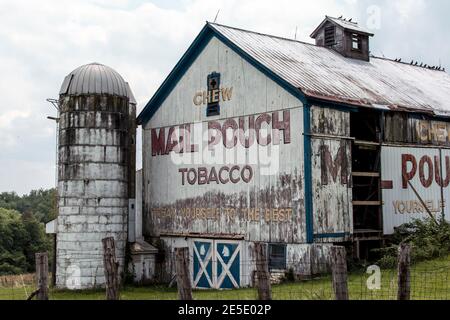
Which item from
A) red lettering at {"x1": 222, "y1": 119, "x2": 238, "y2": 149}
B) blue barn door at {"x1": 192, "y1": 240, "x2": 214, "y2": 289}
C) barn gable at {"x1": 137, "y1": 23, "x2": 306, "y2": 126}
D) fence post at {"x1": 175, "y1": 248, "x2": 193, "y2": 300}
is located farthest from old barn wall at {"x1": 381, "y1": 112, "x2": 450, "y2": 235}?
fence post at {"x1": 175, "y1": 248, "x2": 193, "y2": 300}

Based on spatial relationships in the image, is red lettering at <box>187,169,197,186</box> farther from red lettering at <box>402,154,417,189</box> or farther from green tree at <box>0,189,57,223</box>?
green tree at <box>0,189,57,223</box>

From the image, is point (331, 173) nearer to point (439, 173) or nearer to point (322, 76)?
point (322, 76)

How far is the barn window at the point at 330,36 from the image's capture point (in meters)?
31.0

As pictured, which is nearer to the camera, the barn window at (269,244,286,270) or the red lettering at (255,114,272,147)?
the barn window at (269,244,286,270)

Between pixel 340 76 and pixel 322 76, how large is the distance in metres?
1.55

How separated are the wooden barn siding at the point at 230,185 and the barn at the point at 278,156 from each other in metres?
0.05

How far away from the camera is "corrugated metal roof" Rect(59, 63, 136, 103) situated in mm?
24969

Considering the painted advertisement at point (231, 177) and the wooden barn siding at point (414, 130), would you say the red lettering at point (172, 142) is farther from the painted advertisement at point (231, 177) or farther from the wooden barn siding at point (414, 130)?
the wooden barn siding at point (414, 130)

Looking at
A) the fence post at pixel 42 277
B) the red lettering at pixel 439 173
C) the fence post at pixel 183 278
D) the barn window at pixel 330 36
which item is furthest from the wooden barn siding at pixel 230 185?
the fence post at pixel 42 277

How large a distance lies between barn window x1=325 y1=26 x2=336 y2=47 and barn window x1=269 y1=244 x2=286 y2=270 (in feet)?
41.7

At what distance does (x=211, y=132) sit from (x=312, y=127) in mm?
4801

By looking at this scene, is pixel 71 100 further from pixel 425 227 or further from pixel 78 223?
pixel 425 227

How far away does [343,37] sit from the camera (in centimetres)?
3066

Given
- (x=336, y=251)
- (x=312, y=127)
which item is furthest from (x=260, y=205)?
(x=336, y=251)
